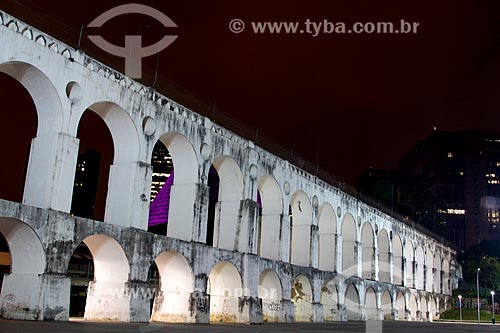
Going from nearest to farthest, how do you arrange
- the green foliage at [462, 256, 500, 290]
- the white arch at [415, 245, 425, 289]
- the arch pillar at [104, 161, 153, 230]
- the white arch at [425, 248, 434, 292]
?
the arch pillar at [104, 161, 153, 230], the white arch at [415, 245, 425, 289], the white arch at [425, 248, 434, 292], the green foliage at [462, 256, 500, 290]

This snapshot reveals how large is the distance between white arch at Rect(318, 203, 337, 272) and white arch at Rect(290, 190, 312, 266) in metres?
3.24

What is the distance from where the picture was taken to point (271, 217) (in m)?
35.5

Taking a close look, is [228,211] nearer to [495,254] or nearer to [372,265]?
[372,265]

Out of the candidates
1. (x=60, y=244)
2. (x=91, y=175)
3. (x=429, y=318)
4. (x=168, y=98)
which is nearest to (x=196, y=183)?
(x=168, y=98)

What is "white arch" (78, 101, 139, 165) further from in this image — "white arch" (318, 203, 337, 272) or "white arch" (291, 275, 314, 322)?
"white arch" (318, 203, 337, 272)

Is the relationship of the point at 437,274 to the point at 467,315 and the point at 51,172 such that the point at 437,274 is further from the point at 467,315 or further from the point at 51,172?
the point at 51,172

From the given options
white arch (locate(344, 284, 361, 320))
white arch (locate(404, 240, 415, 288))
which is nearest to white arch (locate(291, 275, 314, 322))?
white arch (locate(344, 284, 361, 320))

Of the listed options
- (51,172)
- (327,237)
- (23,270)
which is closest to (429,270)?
(327,237)

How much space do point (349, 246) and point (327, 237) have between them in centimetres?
427

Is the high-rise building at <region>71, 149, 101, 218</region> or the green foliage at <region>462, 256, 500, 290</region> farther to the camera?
the high-rise building at <region>71, 149, 101, 218</region>

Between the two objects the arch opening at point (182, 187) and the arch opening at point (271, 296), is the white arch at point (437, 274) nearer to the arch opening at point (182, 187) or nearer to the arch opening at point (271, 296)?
the arch opening at point (271, 296)

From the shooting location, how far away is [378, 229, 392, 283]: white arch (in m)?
52.6

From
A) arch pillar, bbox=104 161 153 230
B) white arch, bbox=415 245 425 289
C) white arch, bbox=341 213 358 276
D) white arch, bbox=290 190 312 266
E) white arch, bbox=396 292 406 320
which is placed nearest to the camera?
arch pillar, bbox=104 161 153 230

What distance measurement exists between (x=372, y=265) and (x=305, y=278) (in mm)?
13579
